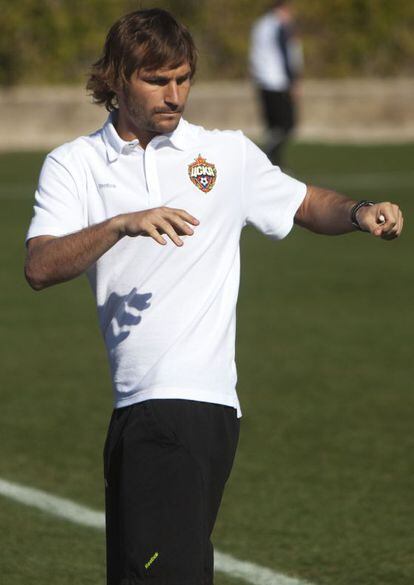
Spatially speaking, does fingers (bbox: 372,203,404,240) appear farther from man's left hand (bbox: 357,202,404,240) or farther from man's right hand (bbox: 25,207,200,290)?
man's right hand (bbox: 25,207,200,290)

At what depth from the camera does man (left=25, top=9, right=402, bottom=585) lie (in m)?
3.89

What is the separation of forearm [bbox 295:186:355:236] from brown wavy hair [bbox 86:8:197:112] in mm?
554

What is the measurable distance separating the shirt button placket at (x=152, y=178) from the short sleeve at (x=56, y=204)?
19 cm

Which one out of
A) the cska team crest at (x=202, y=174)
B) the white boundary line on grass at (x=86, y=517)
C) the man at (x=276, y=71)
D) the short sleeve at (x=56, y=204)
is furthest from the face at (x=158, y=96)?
the man at (x=276, y=71)

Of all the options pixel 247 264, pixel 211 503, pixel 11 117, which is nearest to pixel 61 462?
pixel 211 503

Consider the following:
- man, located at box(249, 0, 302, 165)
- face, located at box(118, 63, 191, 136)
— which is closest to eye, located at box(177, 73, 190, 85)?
face, located at box(118, 63, 191, 136)

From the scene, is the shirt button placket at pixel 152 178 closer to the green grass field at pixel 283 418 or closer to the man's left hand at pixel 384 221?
the man's left hand at pixel 384 221

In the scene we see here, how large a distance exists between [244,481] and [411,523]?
0.94 meters

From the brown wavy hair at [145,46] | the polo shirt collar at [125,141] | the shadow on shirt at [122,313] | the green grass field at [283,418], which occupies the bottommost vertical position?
the green grass field at [283,418]

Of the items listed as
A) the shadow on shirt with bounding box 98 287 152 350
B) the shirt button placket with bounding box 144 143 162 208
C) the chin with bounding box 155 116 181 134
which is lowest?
the shadow on shirt with bounding box 98 287 152 350

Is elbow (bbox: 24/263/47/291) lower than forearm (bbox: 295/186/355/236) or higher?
lower

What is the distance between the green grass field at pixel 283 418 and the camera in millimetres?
5711

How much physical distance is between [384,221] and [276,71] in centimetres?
1708

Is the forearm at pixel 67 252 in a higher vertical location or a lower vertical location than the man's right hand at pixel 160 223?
lower
